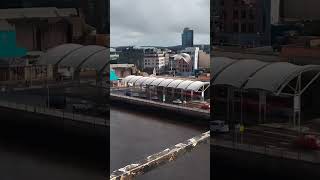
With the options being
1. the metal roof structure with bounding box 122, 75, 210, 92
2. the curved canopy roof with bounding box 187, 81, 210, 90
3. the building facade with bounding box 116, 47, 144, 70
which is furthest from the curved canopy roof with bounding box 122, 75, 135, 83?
the curved canopy roof with bounding box 187, 81, 210, 90

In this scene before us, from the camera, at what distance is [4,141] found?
3.97m

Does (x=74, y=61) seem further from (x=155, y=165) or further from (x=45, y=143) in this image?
(x=155, y=165)

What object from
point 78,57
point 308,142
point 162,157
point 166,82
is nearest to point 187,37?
point 166,82

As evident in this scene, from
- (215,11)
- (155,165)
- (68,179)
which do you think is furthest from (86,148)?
(155,165)

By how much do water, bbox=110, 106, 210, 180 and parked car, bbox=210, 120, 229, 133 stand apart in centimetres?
509

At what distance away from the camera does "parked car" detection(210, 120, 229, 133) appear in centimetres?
342

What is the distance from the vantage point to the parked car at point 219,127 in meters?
3.42

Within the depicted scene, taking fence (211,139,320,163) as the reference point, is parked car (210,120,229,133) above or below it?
above

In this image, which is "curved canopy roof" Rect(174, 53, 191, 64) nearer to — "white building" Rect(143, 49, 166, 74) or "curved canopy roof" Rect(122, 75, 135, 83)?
"white building" Rect(143, 49, 166, 74)

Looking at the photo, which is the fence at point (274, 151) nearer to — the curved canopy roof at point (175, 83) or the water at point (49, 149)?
the water at point (49, 149)

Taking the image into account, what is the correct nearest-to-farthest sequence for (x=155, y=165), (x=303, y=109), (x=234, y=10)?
(x=303, y=109), (x=234, y=10), (x=155, y=165)

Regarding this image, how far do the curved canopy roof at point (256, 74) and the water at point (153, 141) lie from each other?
5233 mm

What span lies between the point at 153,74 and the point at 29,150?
6.42 metres

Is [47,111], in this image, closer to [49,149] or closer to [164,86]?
[49,149]
